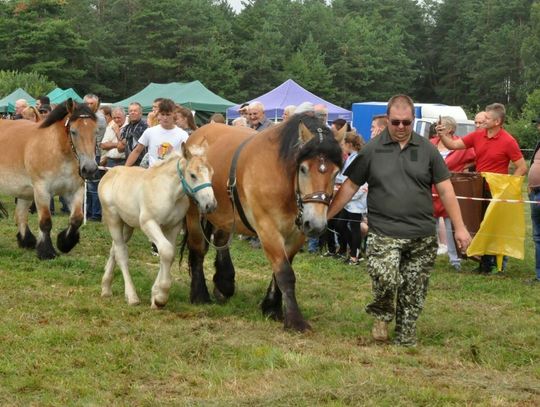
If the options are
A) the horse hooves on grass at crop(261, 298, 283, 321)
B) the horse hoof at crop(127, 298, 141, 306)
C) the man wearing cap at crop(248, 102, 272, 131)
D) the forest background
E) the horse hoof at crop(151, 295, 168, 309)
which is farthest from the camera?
the forest background

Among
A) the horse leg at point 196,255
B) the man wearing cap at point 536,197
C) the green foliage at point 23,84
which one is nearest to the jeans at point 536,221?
the man wearing cap at point 536,197

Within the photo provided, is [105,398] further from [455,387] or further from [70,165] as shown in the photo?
[70,165]

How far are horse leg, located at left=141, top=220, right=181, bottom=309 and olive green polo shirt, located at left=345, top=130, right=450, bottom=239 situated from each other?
2.06 meters

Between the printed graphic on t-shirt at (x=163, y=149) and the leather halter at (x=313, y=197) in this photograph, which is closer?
the leather halter at (x=313, y=197)

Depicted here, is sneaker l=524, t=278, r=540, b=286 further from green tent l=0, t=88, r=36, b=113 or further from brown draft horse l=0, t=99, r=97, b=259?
green tent l=0, t=88, r=36, b=113

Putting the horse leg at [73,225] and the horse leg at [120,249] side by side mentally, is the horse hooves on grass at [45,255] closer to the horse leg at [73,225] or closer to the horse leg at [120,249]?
A: the horse leg at [73,225]

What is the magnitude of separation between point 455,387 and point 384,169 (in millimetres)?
1947

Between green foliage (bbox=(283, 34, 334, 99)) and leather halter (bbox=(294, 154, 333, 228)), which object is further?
green foliage (bbox=(283, 34, 334, 99))

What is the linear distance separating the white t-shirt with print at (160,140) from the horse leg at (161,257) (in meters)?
2.44

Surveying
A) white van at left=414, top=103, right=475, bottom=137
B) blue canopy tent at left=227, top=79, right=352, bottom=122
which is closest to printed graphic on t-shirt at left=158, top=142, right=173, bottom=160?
blue canopy tent at left=227, top=79, right=352, bottom=122

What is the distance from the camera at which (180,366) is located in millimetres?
5543

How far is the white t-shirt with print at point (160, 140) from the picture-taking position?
9867mm

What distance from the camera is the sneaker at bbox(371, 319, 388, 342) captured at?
6.44 m

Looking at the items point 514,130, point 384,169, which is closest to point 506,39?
point 514,130
